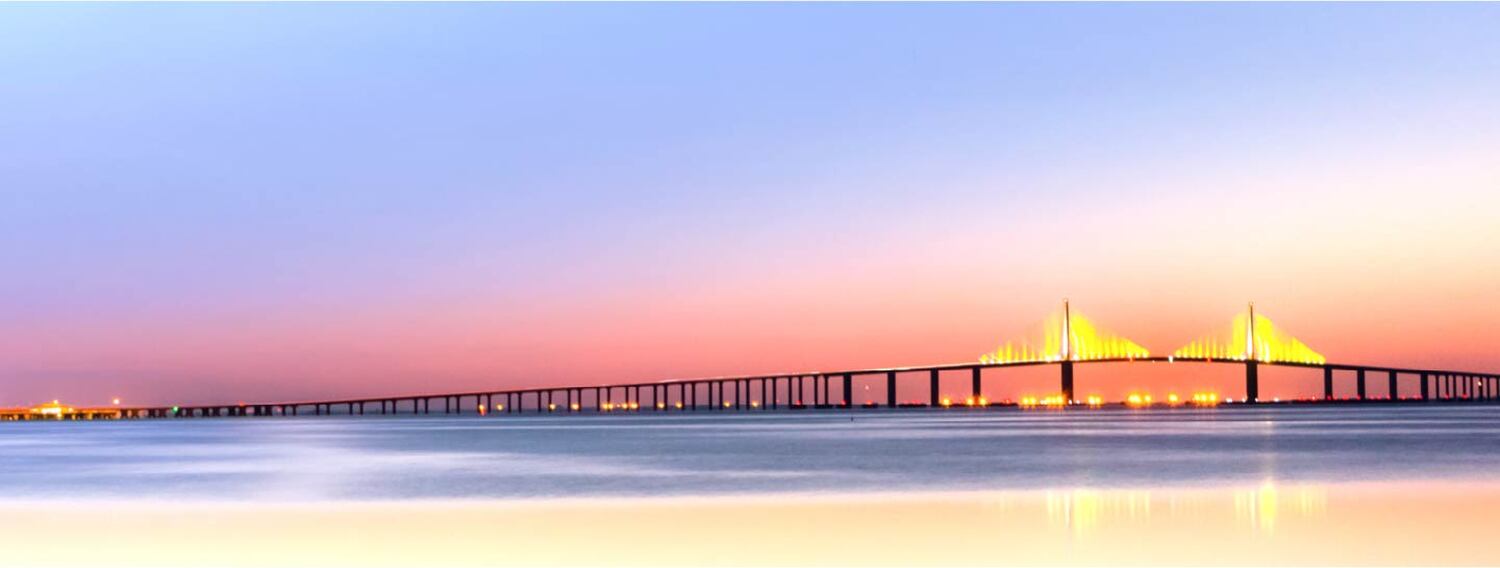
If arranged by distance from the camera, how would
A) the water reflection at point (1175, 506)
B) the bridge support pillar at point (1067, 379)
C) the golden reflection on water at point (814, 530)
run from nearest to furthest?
the golden reflection on water at point (814, 530) < the water reflection at point (1175, 506) < the bridge support pillar at point (1067, 379)

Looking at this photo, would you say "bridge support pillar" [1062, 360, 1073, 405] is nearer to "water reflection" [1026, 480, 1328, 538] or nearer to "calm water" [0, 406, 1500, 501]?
"calm water" [0, 406, 1500, 501]

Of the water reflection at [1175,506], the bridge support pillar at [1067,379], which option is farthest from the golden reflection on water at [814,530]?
the bridge support pillar at [1067,379]

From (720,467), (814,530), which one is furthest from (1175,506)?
(720,467)

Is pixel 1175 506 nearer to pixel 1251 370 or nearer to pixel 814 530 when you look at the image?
pixel 814 530

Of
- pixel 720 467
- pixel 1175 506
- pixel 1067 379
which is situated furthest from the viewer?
pixel 1067 379

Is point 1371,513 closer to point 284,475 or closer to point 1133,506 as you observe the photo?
point 1133,506

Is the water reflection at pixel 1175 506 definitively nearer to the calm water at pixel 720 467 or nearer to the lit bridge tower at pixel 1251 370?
the calm water at pixel 720 467

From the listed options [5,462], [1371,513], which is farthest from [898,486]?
[5,462]

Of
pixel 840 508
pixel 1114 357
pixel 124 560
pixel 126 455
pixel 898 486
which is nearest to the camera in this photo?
pixel 124 560
